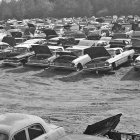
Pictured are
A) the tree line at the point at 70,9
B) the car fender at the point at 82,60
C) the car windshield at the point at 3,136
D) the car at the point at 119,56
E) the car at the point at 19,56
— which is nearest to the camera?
the car windshield at the point at 3,136

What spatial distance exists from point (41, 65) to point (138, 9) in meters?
63.4

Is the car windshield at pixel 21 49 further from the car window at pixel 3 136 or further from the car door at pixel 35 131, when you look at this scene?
the car window at pixel 3 136

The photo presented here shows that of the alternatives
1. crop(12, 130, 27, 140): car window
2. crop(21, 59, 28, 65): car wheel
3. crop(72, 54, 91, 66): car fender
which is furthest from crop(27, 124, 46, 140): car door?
crop(21, 59, 28, 65): car wheel

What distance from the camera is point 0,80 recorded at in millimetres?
18062

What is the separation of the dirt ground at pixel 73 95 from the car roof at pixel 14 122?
3.27 meters

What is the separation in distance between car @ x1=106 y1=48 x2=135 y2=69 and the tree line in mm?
61107

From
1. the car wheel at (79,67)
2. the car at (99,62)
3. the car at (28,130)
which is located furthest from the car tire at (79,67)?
the car at (28,130)

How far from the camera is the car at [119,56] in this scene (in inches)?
748

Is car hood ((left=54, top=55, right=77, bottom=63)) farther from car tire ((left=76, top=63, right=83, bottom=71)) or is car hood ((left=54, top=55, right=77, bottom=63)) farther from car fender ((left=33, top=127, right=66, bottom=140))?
car fender ((left=33, top=127, right=66, bottom=140))

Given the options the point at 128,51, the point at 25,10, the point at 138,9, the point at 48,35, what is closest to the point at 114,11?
the point at 138,9

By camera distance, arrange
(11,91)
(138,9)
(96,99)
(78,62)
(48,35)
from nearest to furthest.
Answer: (96,99) < (11,91) < (78,62) < (48,35) < (138,9)

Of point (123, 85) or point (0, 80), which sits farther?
point (0, 80)

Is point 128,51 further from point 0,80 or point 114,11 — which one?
point 114,11

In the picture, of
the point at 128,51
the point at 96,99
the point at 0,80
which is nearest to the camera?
the point at 96,99
